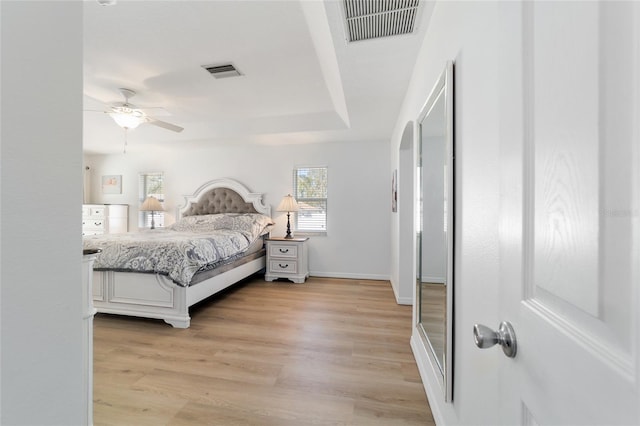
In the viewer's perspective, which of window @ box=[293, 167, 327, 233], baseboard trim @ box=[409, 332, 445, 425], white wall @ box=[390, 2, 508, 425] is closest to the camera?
white wall @ box=[390, 2, 508, 425]

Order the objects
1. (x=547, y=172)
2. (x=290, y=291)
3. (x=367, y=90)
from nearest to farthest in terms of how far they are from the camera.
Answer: (x=547, y=172)
(x=367, y=90)
(x=290, y=291)

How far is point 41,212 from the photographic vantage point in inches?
24.0

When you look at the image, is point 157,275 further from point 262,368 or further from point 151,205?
point 151,205

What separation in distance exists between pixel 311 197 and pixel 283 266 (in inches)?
49.9

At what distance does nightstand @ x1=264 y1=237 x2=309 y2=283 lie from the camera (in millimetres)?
4316

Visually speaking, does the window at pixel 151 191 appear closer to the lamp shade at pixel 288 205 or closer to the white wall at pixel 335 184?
the white wall at pixel 335 184

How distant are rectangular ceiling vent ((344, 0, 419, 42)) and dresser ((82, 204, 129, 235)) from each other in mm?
5613

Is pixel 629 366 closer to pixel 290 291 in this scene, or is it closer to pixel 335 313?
pixel 335 313

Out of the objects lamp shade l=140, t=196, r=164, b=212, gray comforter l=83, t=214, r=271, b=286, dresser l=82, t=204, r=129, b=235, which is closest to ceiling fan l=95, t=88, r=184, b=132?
gray comforter l=83, t=214, r=271, b=286

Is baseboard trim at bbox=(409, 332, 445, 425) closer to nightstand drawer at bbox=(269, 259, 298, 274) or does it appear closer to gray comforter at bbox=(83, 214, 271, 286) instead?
gray comforter at bbox=(83, 214, 271, 286)

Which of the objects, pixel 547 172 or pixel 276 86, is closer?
pixel 547 172

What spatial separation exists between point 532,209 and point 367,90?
2467 mm

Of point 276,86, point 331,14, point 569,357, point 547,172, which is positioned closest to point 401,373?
point 569,357

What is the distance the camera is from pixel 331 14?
5.41ft
